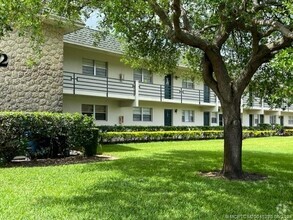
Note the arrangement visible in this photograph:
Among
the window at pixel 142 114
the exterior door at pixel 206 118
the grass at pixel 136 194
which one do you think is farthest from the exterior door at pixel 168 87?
the grass at pixel 136 194

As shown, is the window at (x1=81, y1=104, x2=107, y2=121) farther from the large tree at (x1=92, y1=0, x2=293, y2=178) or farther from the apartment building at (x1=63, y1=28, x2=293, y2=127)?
the large tree at (x1=92, y1=0, x2=293, y2=178)

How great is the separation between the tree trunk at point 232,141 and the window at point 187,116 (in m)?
22.0

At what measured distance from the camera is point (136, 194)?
764cm

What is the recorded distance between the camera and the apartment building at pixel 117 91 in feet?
74.4

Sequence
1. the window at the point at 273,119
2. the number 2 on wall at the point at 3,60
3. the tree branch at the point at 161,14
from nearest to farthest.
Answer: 1. the tree branch at the point at 161,14
2. the number 2 on wall at the point at 3,60
3. the window at the point at 273,119

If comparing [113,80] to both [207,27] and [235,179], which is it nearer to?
[207,27]

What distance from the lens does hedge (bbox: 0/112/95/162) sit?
1243cm

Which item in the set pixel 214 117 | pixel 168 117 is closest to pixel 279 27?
pixel 168 117

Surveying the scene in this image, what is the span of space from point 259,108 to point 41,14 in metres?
33.9

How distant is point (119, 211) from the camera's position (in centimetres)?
631

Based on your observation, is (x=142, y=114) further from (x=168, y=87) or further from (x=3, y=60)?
(x=3, y=60)

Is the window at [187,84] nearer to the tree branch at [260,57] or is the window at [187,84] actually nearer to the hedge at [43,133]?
the hedge at [43,133]

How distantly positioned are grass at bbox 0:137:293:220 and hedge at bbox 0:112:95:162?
5.23 ft

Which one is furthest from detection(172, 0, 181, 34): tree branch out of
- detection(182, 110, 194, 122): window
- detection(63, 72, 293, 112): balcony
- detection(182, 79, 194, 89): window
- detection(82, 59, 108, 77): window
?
detection(182, 110, 194, 122): window
